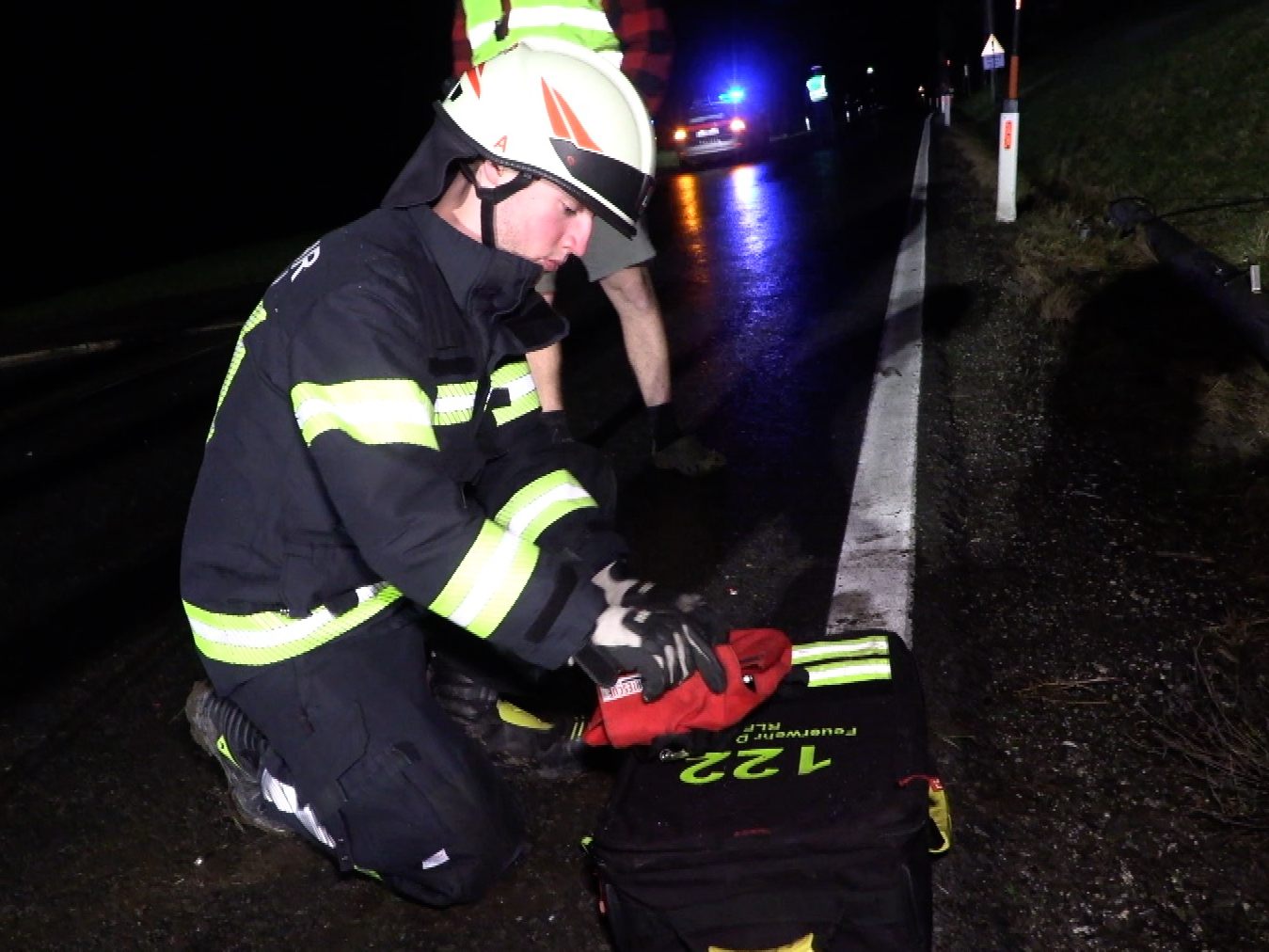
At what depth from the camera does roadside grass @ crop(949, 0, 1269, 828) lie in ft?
8.29

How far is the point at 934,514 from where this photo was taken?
12.3 ft

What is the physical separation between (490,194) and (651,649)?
36.5 inches

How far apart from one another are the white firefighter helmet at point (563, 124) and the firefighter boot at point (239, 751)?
4.17ft

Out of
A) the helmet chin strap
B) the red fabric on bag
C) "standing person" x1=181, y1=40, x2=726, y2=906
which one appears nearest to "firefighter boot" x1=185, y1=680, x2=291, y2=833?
"standing person" x1=181, y1=40, x2=726, y2=906

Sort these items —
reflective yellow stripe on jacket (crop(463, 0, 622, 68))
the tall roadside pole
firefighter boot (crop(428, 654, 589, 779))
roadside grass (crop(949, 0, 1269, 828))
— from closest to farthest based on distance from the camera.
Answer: roadside grass (crop(949, 0, 1269, 828))
firefighter boot (crop(428, 654, 589, 779))
reflective yellow stripe on jacket (crop(463, 0, 622, 68))
the tall roadside pole

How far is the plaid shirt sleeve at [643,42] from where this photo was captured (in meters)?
4.31

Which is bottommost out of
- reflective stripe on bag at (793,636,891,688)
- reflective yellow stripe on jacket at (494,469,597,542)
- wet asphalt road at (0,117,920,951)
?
wet asphalt road at (0,117,920,951)

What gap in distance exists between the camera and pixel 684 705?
7.27 feet

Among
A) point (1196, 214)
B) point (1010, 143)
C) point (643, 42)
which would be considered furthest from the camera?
point (1010, 143)

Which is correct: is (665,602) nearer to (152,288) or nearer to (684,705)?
(684,705)

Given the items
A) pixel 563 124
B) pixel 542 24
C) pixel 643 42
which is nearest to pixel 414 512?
pixel 563 124

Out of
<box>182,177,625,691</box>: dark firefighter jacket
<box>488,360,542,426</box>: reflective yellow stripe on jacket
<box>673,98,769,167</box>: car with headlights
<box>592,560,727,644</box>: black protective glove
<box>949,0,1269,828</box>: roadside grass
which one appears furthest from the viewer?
<box>673,98,769,167</box>: car with headlights

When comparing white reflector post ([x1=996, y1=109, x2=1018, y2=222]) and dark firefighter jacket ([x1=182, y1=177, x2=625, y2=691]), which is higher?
dark firefighter jacket ([x1=182, y1=177, x2=625, y2=691])

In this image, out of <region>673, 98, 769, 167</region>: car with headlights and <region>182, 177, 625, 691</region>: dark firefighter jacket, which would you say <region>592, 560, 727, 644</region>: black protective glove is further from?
<region>673, 98, 769, 167</region>: car with headlights
